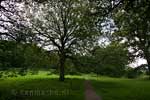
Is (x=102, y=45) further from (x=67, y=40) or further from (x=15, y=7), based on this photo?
(x=15, y=7)

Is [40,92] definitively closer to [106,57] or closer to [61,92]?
[61,92]

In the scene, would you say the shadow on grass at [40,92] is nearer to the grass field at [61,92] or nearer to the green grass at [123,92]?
the grass field at [61,92]

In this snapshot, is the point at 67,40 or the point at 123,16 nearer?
the point at 123,16

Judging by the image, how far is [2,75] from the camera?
18297 millimetres

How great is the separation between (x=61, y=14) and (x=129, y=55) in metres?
18.8

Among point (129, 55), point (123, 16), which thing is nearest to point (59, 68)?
point (129, 55)

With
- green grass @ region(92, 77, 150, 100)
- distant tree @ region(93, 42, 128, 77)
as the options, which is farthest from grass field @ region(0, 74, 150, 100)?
distant tree @ region(93, 42, 128, 77)

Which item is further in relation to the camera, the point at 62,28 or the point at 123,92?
the point at 62,28

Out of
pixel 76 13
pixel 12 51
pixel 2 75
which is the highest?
pixel 76 13

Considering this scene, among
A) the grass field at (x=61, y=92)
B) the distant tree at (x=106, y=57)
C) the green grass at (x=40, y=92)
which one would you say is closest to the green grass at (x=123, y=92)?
the grass field at (x=61, y=92)

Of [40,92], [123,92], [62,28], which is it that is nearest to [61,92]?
[40,92]

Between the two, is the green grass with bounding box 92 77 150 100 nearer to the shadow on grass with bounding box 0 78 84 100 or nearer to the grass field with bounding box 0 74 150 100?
the grass field with bounding box 0 74 150 100

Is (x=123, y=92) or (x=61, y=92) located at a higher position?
(x=61, y=92)

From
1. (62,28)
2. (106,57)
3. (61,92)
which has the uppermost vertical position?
(62,28)
